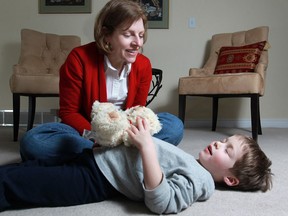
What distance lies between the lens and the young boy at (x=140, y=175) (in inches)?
28.1

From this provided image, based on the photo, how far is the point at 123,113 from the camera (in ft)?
2.56

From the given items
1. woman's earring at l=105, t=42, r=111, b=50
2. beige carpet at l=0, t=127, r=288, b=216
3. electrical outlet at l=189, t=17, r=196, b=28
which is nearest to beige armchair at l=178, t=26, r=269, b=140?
electrical outlet at l=189, t=17, r=196, b=28

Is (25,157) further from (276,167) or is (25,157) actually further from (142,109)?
(276,167)

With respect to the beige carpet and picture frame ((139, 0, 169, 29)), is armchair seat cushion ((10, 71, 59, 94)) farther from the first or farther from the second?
the beige carpet

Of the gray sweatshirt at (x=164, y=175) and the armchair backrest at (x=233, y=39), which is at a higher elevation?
the armchair backrest at (x=233, y=39)

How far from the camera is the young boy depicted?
28.1 inches

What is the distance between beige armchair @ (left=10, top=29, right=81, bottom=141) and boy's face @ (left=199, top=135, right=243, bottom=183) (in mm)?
1356

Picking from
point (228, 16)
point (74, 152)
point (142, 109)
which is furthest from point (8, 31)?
point (142, 109)

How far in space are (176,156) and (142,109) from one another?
146 mm

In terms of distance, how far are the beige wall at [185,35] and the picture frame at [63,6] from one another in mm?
39

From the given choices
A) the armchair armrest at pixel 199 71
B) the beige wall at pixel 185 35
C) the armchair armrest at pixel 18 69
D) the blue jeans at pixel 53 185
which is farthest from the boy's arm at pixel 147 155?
the beige wall at pixel 185 35

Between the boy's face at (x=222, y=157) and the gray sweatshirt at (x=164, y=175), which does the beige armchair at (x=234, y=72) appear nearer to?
the boy's face at (x=222, y=157)

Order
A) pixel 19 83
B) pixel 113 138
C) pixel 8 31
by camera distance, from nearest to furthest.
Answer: pixel 113 138 < pixel 19 83 < pixel 8 31

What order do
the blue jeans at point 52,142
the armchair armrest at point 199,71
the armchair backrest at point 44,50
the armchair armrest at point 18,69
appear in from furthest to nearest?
the armchair armrest at point 199,71, the armchair backrest at point 44,50, the armchair armrest at point 18,69, the blue jeans at point 52,142
